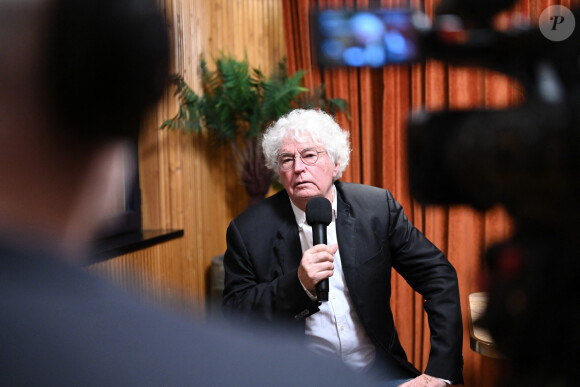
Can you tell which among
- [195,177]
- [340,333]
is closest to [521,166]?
[340,333]

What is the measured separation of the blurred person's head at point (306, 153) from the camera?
5.00 feet

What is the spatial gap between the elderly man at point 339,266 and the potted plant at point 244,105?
3.49 ft

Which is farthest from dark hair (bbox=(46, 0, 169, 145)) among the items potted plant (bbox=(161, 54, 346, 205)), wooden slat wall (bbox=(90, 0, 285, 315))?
potted plant (bbox=(161, 54, 346, 205))

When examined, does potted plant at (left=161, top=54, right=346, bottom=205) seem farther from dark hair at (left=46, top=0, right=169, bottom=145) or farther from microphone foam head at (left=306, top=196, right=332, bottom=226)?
dark hair at (left=46, top=0, right=169, bottom=145)

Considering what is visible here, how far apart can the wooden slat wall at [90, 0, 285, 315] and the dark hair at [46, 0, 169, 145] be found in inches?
69.9

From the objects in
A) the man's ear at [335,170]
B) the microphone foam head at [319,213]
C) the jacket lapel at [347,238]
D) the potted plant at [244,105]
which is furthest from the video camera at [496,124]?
the potted plant at [244,105]

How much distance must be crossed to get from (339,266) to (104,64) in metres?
1.29

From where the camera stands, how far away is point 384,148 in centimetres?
265

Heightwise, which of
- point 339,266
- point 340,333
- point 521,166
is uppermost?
point 521,166

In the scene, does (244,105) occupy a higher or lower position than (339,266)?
higher

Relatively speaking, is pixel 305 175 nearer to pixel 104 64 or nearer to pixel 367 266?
pixel 367 266

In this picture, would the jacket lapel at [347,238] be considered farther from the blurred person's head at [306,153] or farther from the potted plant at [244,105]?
the potted plant at [244,105]

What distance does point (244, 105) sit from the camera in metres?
2.74

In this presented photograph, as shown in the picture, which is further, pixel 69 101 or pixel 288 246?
pixel 288 246
